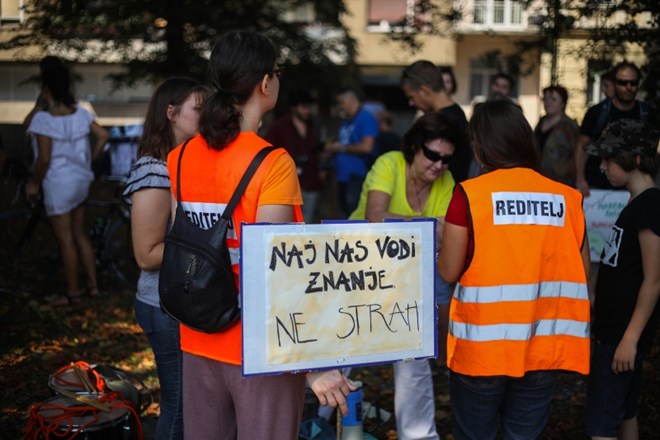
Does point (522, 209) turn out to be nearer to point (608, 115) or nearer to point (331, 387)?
point (331, 387)

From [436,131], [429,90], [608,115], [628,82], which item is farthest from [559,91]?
[436,131]

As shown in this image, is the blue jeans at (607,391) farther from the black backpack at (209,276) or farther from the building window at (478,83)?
the building window at (478,83)

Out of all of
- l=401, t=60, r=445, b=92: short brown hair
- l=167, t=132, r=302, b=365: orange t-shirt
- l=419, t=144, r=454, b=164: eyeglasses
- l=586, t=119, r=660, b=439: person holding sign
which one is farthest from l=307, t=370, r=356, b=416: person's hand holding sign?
l=401, t=60, r=445, b=92: short brown hair

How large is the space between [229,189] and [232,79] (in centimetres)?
36

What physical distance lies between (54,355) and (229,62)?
4309 millimetres

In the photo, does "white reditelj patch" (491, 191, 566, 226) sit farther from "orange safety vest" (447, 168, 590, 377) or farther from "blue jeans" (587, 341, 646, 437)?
"blue jeans" (587, 341, 646, 437)

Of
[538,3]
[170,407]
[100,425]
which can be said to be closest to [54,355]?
[100,425]

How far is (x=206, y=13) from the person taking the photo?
39.7 feet

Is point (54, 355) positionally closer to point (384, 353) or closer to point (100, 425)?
point (100, 425)

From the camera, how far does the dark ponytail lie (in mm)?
2600

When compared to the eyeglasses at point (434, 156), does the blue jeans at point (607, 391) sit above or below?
below

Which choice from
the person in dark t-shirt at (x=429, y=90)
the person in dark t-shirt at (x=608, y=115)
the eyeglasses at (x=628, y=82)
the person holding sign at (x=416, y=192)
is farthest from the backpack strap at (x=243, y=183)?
the eyeglasses at (x=628, y=82)

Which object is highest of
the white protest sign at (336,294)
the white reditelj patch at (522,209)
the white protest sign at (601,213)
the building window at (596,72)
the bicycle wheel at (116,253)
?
the building window at (596,72)

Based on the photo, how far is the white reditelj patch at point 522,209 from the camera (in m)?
3.00
